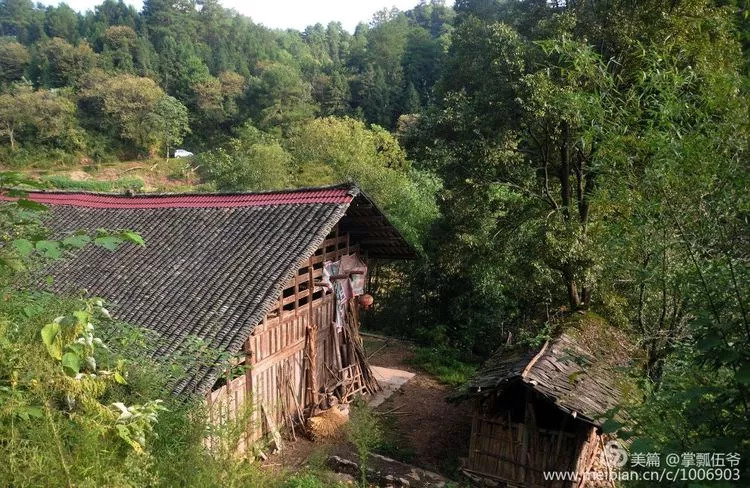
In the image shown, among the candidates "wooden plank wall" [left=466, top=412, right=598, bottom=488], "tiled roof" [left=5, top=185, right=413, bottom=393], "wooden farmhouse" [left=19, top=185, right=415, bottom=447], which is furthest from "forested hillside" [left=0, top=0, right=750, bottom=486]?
"wooden farmhouse" [left=19, top=185, right=415, bottom=447]

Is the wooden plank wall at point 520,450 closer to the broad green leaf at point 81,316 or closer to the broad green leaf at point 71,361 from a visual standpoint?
the broad green leaf at point 71,361

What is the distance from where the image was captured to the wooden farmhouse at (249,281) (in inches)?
350

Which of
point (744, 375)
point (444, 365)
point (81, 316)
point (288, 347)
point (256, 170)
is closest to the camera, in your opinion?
point (744, 375)

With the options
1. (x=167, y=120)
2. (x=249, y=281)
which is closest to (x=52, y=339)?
(x=249, y=281)

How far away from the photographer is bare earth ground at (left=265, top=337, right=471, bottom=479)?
33.2 feet

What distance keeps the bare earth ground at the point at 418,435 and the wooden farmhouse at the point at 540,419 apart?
40.6 inches

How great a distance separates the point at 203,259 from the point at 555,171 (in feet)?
28.6

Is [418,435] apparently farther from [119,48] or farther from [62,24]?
[62,24]

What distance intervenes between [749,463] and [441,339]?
14.7 meters

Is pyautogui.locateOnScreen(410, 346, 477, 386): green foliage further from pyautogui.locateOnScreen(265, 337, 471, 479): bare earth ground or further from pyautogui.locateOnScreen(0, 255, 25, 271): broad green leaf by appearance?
pyautogui.locateOnScreen(0, 255, 25, 271): broad green leaf

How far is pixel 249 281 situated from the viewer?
9570mm

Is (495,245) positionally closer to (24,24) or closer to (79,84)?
(79,84)

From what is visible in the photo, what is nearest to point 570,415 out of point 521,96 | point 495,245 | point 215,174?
point 495,245

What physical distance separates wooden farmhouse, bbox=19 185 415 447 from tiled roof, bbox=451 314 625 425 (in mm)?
3685
